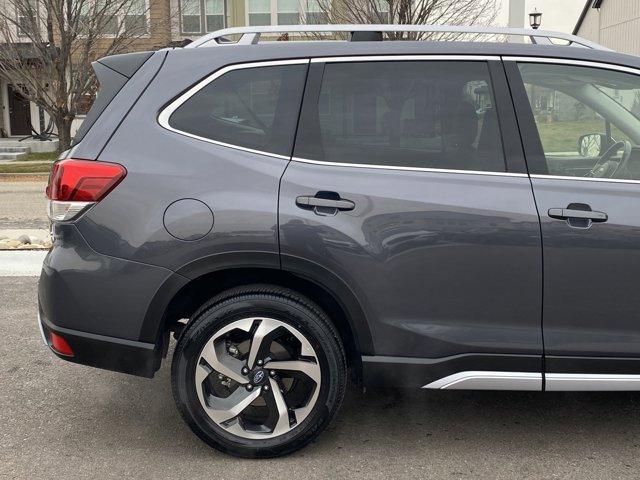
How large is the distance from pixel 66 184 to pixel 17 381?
1.67m

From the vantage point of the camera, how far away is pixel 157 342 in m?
3.07

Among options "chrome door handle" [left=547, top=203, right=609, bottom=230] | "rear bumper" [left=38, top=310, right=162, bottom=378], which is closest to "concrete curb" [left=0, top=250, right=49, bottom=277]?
"rear bumper" [left=38, top=310, right=162, bottom=378]

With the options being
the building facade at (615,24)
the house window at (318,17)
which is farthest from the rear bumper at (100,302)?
the building facade at (615,24)

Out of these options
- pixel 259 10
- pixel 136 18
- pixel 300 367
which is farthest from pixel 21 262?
pixel 259 10

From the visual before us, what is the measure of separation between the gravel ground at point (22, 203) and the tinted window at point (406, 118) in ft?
24.3

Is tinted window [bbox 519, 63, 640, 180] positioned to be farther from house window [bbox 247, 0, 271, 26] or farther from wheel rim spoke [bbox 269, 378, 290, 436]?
house window [bbox 247, 0, 271, 26]

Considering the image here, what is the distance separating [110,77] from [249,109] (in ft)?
2.23

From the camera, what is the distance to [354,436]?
3.37 metres

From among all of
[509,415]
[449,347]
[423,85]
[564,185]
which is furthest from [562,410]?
[423,85]

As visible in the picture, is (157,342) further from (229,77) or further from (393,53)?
(393,53)

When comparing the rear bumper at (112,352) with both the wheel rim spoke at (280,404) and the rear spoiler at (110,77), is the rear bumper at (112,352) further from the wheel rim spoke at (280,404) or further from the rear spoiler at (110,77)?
the rear spoiler at (110,77)

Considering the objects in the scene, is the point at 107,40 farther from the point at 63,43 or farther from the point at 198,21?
the point at 198,21

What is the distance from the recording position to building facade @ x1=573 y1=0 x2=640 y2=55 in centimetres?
2477

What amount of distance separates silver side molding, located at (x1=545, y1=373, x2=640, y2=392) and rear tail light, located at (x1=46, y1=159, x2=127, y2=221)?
2.07 metres
